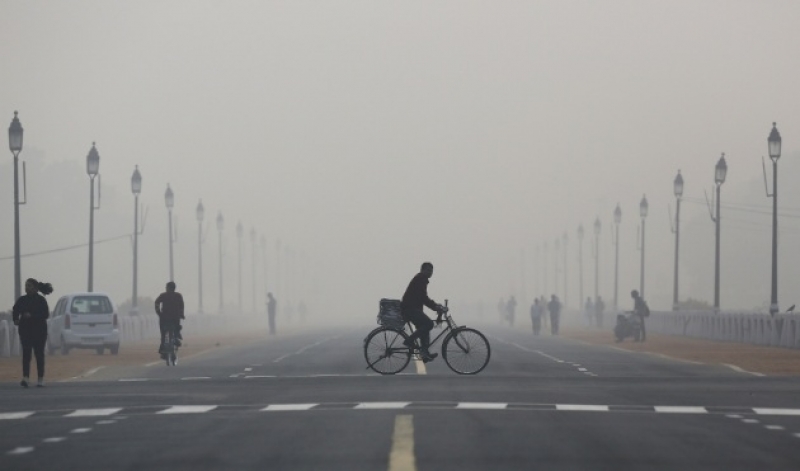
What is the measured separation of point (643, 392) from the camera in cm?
2480

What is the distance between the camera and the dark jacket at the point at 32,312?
29.4 metres

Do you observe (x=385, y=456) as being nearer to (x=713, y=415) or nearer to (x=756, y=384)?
(x=713, y=415)

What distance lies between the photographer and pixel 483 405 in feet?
69.4

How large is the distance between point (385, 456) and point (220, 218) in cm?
10306

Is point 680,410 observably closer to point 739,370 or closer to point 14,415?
point 14,415

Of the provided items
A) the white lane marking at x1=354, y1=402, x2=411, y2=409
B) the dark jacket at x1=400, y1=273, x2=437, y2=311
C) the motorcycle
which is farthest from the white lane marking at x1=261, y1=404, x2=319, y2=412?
the motorcycle

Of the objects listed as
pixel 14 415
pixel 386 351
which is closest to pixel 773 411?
pixel 14 415

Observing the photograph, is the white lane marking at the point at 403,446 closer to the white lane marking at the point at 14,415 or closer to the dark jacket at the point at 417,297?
the white lane marking at the point at 14,415

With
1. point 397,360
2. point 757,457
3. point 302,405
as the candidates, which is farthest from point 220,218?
point 757,457

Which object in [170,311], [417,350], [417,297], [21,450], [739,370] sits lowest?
[739,370]

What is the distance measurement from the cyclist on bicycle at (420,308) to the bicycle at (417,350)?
0.13 metres

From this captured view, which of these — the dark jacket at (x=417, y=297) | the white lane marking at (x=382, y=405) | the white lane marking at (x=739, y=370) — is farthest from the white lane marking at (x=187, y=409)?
the white lane marking at (x=739, y=370)

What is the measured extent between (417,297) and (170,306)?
12.1 meters

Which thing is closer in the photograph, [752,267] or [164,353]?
[164,353]
